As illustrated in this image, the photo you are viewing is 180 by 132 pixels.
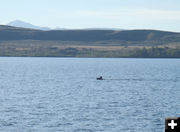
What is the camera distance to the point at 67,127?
4681 cm

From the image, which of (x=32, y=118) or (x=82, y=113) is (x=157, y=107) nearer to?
(x=82, y=113)

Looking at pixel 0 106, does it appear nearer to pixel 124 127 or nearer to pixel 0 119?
pixel 0 119

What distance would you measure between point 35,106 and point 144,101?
21.3m

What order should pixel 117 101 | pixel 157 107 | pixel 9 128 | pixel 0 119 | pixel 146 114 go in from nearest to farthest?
pixel 9 128, pixel 0 119, pixel 146 114, pixel 157 107, pixel 117 101

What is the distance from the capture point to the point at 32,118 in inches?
2084

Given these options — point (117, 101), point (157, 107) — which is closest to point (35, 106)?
point (117, 101)

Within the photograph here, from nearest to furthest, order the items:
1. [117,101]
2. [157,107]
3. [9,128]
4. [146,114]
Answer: [9,128], [146,114], [157,107], [117,101]

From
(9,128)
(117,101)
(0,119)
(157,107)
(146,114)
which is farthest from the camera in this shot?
(117,101)

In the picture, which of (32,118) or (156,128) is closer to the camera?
(156,128)

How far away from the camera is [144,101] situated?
73250mm

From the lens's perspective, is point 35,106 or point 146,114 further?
point 35,106

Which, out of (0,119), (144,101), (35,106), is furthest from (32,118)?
(144,101)

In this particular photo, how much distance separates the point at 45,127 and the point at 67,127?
8.82 ft

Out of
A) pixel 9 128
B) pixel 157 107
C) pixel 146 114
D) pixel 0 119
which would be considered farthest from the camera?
pixel 157 107
